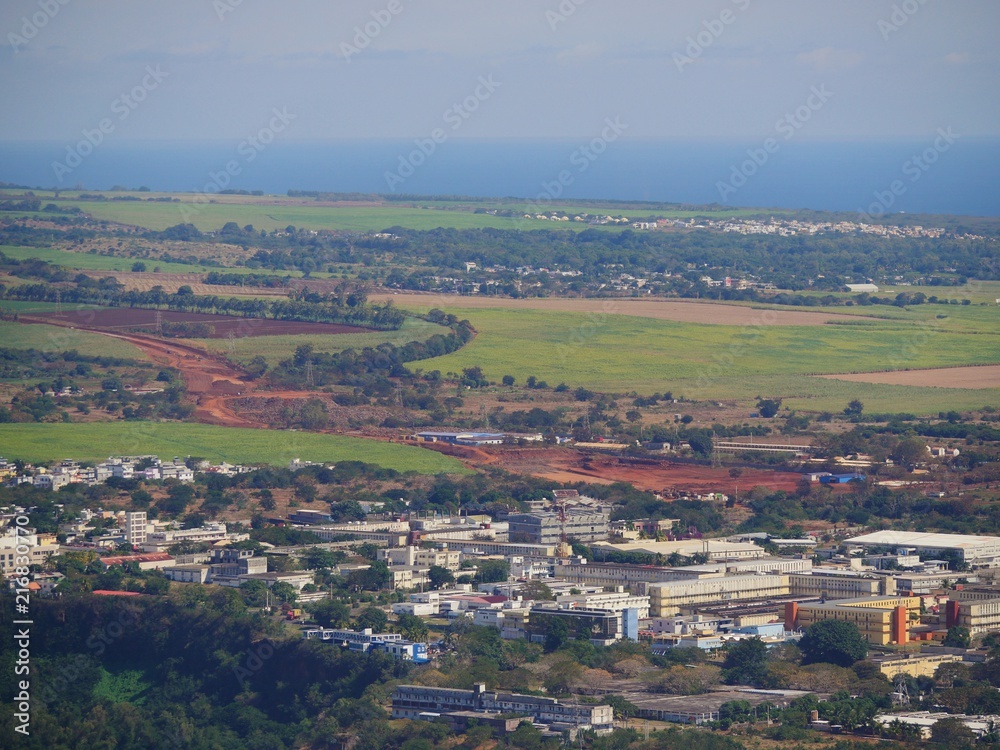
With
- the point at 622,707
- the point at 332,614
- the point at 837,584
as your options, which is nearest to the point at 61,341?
the point at 332,614

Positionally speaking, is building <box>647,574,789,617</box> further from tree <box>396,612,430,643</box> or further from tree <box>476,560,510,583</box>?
tree <box>396,612,430,643</box>

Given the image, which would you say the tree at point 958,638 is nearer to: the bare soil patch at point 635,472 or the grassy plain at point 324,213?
the bare soil patch at point 635,472

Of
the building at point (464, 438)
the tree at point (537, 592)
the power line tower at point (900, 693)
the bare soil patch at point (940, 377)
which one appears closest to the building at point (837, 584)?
the tree at point (537, 592)

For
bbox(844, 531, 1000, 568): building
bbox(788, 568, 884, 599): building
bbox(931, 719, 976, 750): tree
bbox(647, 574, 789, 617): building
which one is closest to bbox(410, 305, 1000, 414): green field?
bbox(844, 531, 1000, 568): building

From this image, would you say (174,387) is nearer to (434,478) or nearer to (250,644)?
(434,478)

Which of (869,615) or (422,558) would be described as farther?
(422,558)

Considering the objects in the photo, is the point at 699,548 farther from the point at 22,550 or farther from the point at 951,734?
the point at 951,734
